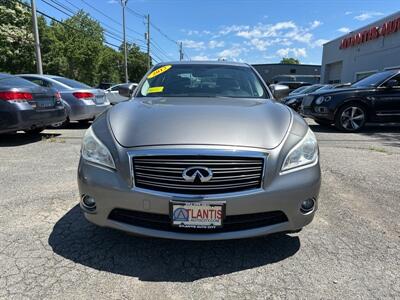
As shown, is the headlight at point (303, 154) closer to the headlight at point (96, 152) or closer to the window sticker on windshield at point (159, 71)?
the headlight at point (96, 152)

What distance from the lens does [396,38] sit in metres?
20.2

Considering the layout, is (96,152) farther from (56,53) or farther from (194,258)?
(56,53)

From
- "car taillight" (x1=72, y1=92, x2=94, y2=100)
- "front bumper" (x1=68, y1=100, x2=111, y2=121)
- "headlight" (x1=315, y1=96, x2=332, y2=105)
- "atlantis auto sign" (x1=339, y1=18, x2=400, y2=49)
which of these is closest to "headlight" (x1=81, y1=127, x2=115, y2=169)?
"front bumper" (x1=68, y1=100, x2=111, y2=121)

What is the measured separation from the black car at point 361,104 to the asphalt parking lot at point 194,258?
5256 mm

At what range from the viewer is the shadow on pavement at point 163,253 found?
247 centimetres

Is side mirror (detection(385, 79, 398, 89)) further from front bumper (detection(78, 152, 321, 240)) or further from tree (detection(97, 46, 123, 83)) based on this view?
tree (detection(97, 46, 123, 83))

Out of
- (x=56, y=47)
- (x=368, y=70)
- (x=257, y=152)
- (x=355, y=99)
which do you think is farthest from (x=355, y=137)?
(x=56, y=47)

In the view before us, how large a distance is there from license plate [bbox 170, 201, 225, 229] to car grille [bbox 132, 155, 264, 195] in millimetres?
88

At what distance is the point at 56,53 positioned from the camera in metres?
39.0

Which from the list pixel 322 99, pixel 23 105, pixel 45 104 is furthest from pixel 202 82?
pixel 322 99

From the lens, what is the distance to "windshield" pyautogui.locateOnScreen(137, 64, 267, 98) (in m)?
3.81

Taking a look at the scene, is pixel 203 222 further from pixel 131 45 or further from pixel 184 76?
pixel 131 45

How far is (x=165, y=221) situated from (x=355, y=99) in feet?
25.9

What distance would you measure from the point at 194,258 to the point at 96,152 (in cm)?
108
